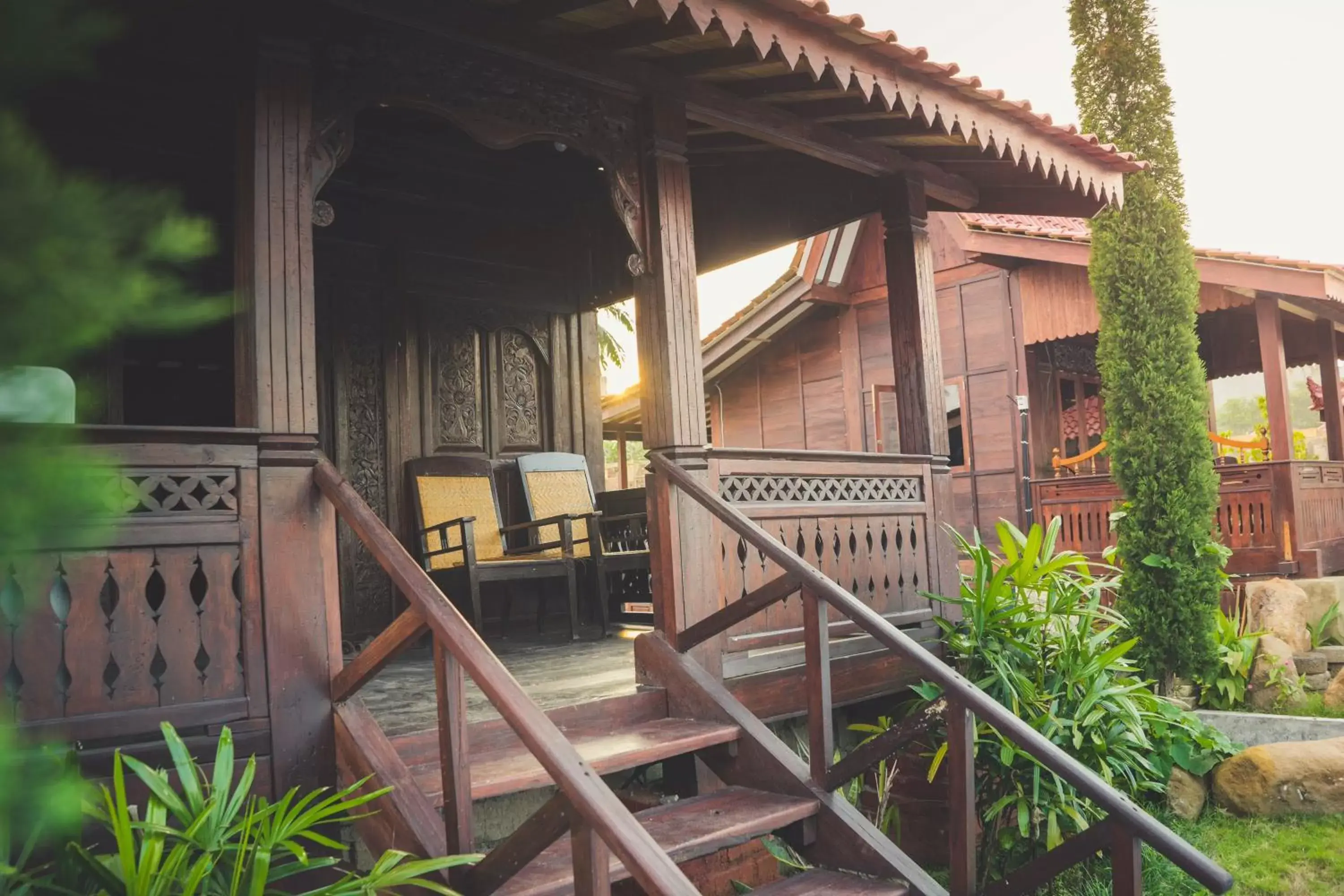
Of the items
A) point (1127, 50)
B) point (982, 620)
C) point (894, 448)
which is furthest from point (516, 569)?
point (894, 448)

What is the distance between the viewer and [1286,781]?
5.42 meters

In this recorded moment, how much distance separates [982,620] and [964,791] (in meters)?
1.88

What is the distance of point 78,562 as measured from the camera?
3.06 m

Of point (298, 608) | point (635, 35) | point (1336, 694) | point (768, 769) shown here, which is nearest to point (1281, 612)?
point (1336, 694)

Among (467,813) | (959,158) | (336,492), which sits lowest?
(467,813)

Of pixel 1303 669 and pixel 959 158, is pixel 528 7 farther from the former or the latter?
pixel 1303 669

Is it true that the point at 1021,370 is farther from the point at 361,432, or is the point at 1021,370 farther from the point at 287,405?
the point at 287,405

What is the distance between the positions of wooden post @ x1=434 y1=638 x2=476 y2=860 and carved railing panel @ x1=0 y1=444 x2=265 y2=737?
844mm

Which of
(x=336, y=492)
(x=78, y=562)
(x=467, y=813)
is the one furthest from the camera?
(x=336, y=492)

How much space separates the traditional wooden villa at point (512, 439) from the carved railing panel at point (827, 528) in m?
0.02

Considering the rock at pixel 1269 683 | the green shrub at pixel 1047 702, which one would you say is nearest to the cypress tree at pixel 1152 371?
the rock at pixel 1269 683

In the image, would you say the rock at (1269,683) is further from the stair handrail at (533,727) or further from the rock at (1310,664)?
the stair handrail at (533,727)

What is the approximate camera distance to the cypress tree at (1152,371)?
22.0 feet

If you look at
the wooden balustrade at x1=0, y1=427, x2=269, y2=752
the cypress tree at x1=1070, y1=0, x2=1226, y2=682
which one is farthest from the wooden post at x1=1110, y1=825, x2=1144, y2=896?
the cypress tree at x1=1070, y1=0, x2=1226, y2=682
